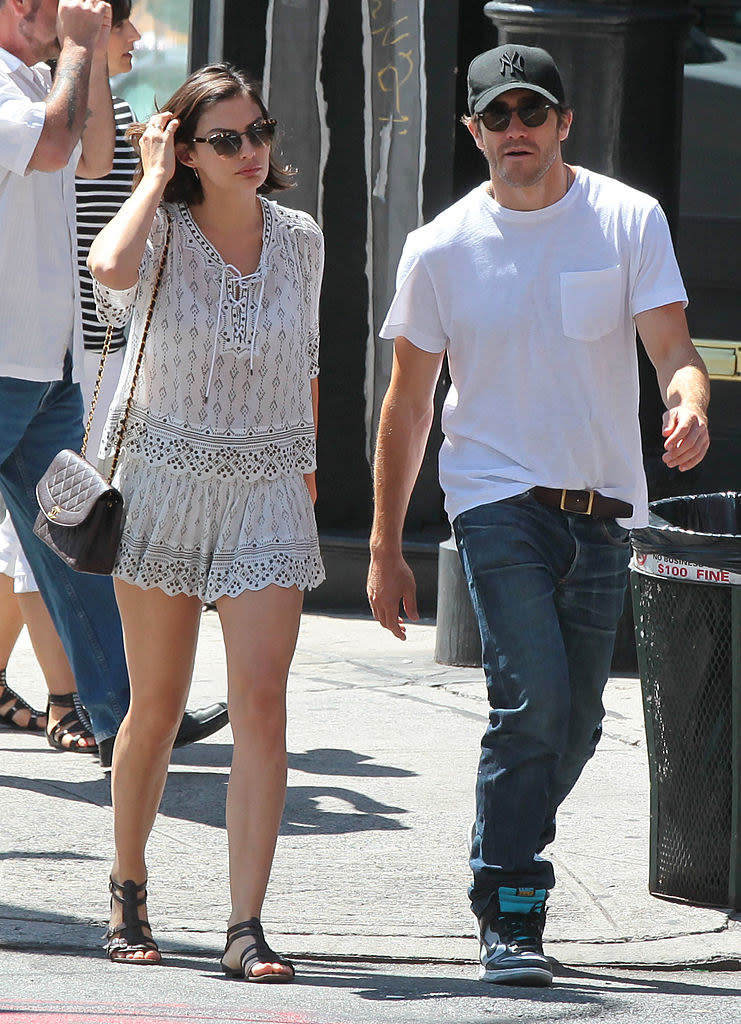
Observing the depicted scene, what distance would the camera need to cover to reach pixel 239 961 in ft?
13.8

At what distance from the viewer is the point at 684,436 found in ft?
13.3

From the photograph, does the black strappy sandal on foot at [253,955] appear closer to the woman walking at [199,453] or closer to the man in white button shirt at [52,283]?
the woman walking at [199,453]

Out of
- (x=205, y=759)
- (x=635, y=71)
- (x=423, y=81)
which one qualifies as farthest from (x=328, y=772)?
(x=423, y=81)

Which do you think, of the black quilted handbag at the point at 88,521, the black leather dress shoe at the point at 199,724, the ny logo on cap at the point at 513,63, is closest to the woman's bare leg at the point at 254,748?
the black quilted handbag at the point at 88,521

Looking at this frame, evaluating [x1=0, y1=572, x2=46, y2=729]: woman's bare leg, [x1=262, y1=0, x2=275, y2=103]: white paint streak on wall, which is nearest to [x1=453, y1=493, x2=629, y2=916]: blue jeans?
[x1=0, y1=572, x2=46, y2=729]: woman's bare leg

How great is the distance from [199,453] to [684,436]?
3.54ft

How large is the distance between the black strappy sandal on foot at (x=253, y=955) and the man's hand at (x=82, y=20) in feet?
7.21

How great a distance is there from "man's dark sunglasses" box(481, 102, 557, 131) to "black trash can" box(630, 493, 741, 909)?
105cm

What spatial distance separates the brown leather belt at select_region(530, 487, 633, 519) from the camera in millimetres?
4383

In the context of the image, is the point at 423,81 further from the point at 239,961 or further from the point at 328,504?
the point at 239,961

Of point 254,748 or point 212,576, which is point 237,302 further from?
point 254,748

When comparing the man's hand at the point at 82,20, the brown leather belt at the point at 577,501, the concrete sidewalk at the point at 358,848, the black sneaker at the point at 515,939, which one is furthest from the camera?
the man's hand at the point at 82,20

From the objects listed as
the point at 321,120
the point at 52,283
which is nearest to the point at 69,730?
the point at 52,283

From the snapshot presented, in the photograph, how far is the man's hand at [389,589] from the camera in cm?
449
